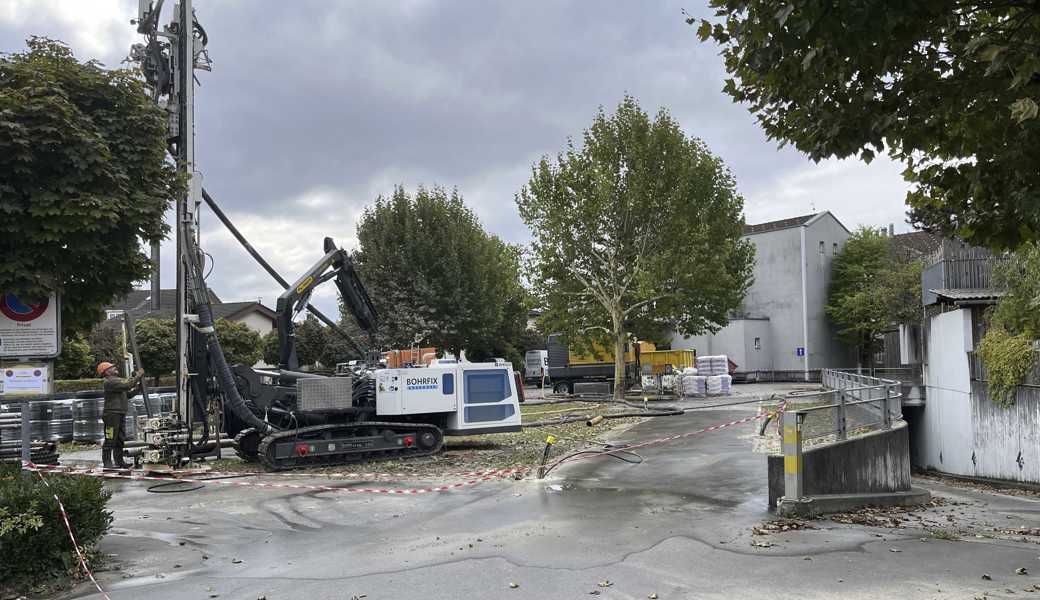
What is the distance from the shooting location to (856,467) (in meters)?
11.8

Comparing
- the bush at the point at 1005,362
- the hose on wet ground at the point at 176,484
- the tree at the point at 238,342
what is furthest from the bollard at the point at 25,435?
the tree at the point at 238,342

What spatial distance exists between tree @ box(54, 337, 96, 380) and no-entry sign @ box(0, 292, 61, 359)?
26.3m

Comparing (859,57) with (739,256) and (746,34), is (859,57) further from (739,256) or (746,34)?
(739,256)

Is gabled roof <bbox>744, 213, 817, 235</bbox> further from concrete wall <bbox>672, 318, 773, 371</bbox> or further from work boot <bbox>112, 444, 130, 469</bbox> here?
work boot <bbox>112, 444, 130, 469</bbox>

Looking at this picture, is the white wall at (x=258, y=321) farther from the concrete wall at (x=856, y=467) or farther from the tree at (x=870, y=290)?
the concrete wall at (x=856, y=467)

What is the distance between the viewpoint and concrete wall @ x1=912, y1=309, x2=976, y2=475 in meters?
20.1

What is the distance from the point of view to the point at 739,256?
139 feet

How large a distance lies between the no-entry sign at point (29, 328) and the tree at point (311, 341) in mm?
39724

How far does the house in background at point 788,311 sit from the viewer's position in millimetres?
56531

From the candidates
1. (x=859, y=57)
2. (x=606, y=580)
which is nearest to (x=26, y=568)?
(x=606, y=580)

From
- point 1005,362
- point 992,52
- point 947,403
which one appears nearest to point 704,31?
point 992,52

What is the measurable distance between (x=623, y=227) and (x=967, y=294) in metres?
14.5

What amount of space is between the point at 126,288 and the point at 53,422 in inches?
556

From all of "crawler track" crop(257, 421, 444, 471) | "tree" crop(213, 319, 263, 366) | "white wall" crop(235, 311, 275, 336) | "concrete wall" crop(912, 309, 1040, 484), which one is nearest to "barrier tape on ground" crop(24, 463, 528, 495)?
"crawler track" crop(257, 421, 444, 471)
